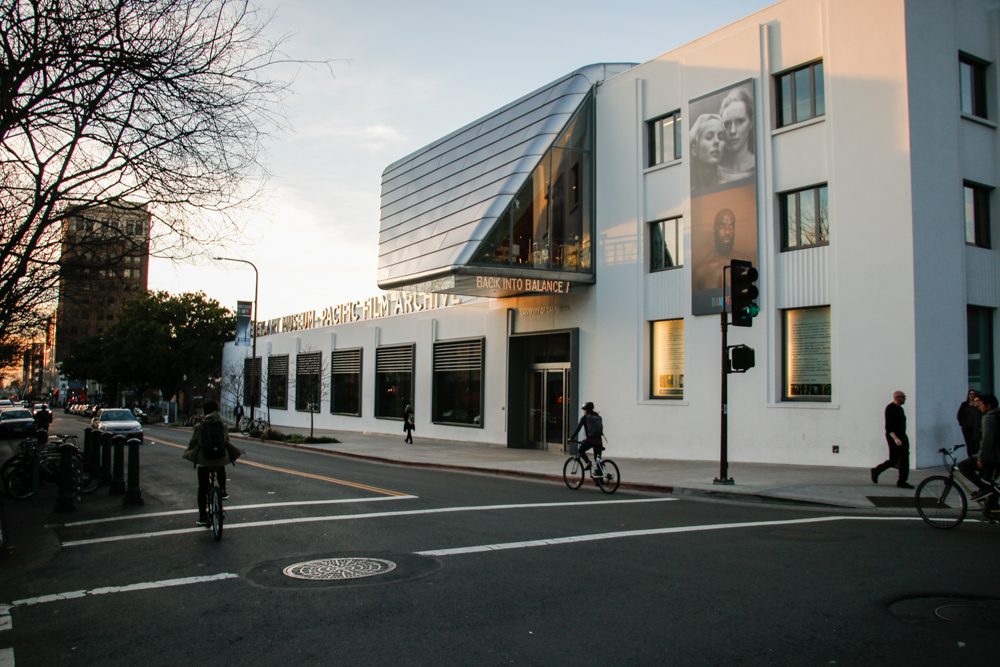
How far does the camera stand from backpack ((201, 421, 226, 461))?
972 cm

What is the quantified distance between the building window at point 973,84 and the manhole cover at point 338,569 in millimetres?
17538

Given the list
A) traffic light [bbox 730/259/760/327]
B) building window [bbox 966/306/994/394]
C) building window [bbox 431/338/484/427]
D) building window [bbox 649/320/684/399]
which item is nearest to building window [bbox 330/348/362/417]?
building window [bbox 431/338/484/427]

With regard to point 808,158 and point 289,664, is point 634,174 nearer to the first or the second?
point 808,158

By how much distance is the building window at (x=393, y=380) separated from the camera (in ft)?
112

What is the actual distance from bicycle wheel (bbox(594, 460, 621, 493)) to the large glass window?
29.9 feet

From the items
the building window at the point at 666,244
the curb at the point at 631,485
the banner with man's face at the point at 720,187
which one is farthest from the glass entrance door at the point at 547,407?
the banner with man's face at the point at 720,187

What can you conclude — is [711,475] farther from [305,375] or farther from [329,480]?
[305,375]

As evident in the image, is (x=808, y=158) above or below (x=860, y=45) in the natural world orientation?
below

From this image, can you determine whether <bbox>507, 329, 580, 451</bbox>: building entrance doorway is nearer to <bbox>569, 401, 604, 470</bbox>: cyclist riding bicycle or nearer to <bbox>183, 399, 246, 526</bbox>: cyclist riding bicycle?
<bbox>569, 401, 604, 470</bbox>: cyclist riding bicycle

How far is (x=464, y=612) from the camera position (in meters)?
5.91

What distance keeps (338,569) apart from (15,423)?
3936 centimetres

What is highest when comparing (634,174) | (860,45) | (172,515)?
(860,45)

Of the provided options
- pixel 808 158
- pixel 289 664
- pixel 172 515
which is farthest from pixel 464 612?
pixel 808 158

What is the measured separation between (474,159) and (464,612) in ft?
71.3
